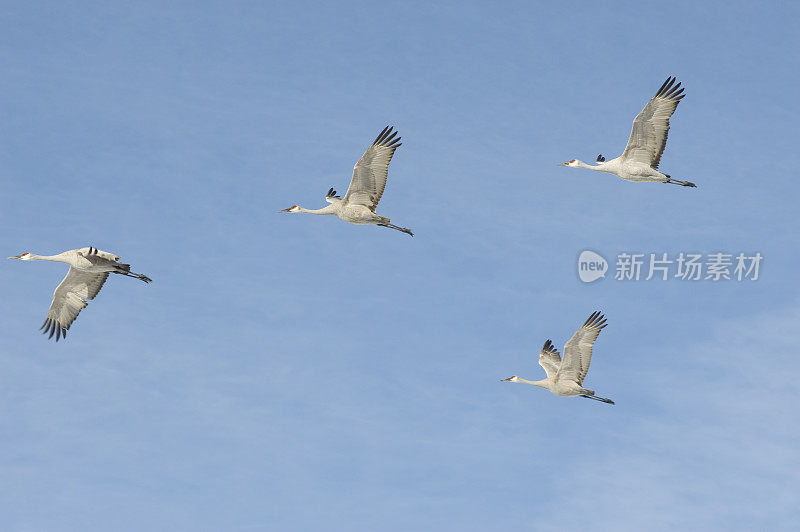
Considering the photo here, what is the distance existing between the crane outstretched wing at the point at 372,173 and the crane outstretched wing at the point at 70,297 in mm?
10629

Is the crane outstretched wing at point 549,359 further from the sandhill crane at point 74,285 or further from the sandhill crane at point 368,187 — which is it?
the sandhill crane at point 74,285

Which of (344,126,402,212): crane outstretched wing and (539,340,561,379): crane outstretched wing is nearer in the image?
(344,126,402,212): crane outstretched wing

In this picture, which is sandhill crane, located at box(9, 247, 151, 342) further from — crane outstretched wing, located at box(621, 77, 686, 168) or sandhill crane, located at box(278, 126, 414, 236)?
crane outstretched wing, located at box(621, 77, 686, 168)

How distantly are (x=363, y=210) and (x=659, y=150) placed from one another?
11782 mm

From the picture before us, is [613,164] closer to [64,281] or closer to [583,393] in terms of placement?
[583,393]

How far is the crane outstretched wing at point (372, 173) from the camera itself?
42.9m

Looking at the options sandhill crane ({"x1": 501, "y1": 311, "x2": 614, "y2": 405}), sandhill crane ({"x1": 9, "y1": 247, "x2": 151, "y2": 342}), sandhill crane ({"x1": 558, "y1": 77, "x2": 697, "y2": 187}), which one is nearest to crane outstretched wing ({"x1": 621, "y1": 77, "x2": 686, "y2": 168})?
sandhill crane ({"x1": 558, "y1": 77, "x2": 697, "y2": 187})

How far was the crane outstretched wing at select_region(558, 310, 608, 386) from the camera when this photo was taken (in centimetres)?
4509

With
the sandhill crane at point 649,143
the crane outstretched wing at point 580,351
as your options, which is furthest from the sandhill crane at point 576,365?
the sandhill crane at point 649,143

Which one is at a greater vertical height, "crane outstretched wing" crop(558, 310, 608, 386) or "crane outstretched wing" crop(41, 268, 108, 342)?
"crane outstretched wing" crop(558, 310, 608, 386)

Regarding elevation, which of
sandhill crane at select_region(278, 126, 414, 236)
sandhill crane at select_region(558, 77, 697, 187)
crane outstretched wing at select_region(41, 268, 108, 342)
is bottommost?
crane outstretched wing at select_region(41, 268, 108, 342)

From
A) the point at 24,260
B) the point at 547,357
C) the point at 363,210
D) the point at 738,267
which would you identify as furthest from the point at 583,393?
the point at 24,260

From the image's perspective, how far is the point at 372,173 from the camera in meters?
43.5

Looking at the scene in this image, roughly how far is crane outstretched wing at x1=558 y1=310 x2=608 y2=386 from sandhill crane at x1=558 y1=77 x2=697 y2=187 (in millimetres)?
5911
